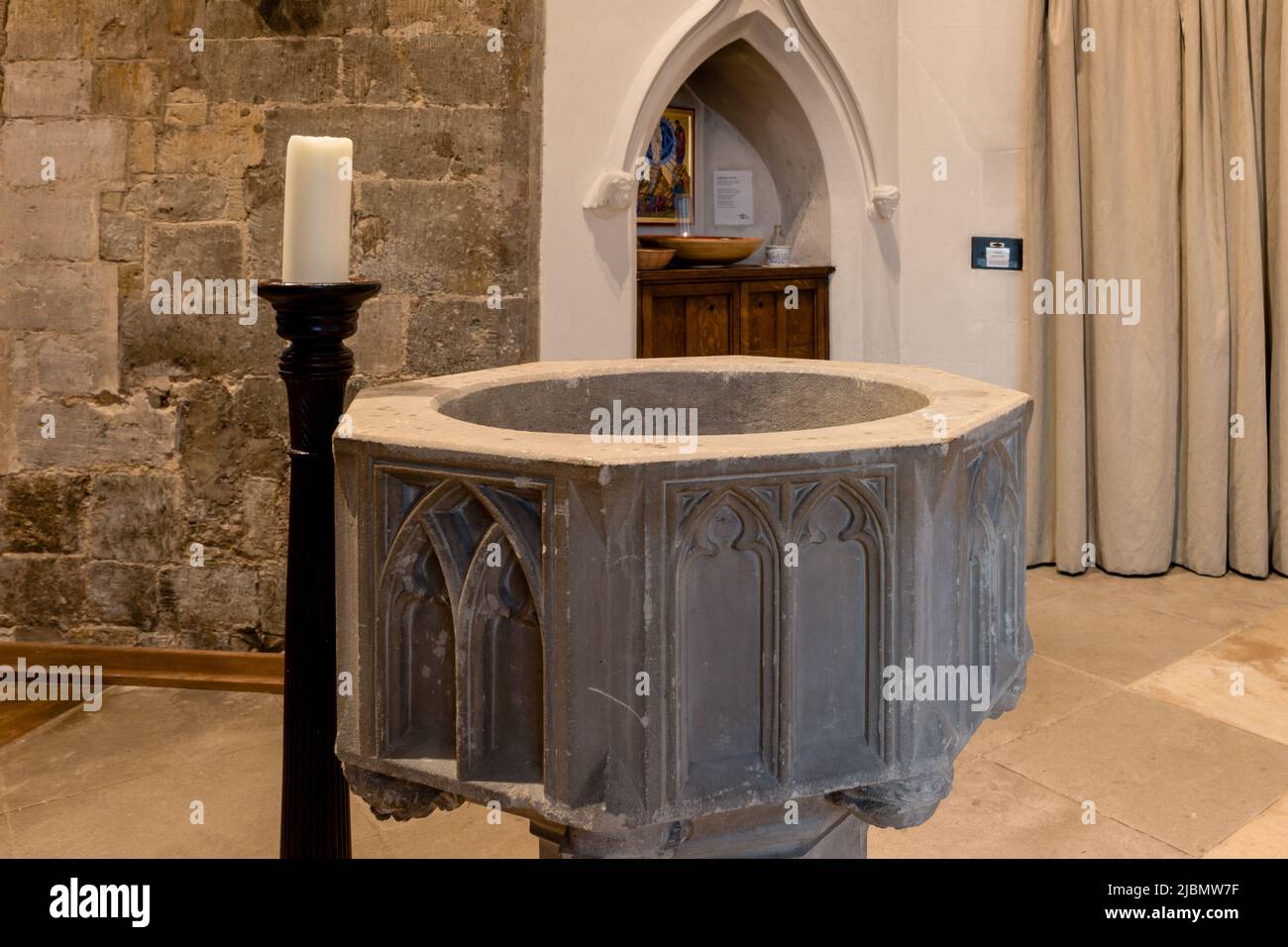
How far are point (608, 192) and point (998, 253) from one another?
166 cm

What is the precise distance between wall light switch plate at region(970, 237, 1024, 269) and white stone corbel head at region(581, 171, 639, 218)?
152cm

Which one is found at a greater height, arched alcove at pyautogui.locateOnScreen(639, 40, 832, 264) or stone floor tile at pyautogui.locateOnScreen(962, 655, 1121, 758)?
arched alcove at pyautogui.locateOnScreen(639, 40, 832, 264)

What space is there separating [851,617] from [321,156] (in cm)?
89

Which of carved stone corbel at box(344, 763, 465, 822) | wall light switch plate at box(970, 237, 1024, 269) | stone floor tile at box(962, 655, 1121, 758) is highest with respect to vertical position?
wall light switch plate at box(970, 237, 1024, 269)

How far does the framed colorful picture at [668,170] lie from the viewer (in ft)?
15.6

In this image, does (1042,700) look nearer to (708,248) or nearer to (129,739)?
(708,248)

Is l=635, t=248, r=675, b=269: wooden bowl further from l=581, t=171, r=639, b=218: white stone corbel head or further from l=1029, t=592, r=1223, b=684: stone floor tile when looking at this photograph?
l=1029, t=592, r=1223, b=684: stone floor tile

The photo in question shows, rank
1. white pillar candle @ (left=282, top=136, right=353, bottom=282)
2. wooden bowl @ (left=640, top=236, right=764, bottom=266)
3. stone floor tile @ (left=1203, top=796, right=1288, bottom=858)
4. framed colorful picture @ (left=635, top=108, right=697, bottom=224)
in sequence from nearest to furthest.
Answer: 1. white pillar candle @ (left=282, top=136, right=353, bottom=282)
2. stone floor tile @ (left=1203, top=796, right=1288, bottom=858)
3. wooden bowl @ (left=640, top=236, right=764, bottom=266)
4. framed colorful picture @ (left=635, top=108, right=697, bottom=224)

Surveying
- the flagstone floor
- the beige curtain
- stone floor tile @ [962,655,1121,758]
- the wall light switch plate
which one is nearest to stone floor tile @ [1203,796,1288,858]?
the flagstone floor

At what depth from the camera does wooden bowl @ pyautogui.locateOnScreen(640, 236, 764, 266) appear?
4.29 m

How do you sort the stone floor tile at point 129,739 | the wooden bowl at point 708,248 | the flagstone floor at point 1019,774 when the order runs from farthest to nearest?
the wooden bowl at point 708,248 < the stone floor tile at point 129,739 < the flagstone floor at point 1019,774

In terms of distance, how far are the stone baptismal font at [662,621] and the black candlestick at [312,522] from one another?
0.39 ft

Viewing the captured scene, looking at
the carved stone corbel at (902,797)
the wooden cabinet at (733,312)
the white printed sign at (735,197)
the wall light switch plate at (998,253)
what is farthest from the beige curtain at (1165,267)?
the carved stone corbel at (902,797)

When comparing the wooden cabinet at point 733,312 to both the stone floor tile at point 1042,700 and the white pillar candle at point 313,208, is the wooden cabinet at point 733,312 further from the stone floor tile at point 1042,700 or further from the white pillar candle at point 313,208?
the white pillar candle at point 313,208
